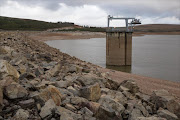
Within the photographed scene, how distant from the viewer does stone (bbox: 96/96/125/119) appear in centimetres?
A: 564

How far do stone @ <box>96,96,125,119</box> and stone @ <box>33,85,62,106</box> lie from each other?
3.73 ft

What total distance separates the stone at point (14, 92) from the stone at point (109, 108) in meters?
2.02

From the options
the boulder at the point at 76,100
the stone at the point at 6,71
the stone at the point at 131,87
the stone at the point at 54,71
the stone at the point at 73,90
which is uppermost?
the stone at the point at 6,71

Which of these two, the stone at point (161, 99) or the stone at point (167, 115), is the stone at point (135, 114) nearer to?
the stone at point (167, 115)

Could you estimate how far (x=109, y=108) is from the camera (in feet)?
19.6

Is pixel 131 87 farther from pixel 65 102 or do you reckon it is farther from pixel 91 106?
pixel 65 102

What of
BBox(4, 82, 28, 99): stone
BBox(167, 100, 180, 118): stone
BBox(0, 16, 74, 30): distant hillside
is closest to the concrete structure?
BBox(167, 100, 180, 118): stone

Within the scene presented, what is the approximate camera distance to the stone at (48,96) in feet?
18.2

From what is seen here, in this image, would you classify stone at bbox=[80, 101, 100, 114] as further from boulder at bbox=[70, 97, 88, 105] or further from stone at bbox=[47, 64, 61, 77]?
stone at bbox=[47, 64, 61, 77]

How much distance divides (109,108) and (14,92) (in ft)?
8.39

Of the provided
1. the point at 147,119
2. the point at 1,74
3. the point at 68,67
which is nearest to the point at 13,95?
the point at 1,74

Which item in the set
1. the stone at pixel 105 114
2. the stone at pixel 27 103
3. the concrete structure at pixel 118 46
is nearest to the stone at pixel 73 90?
the stone at pixel 105 114

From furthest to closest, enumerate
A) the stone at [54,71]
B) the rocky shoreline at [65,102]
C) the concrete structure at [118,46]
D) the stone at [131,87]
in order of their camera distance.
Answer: the concrete structure at [118,46] → the stone at [131,87] → the stone at [54,71] → the rocky shoreline at [65,102]

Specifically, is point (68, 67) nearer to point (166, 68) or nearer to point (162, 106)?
point (162, 106)
